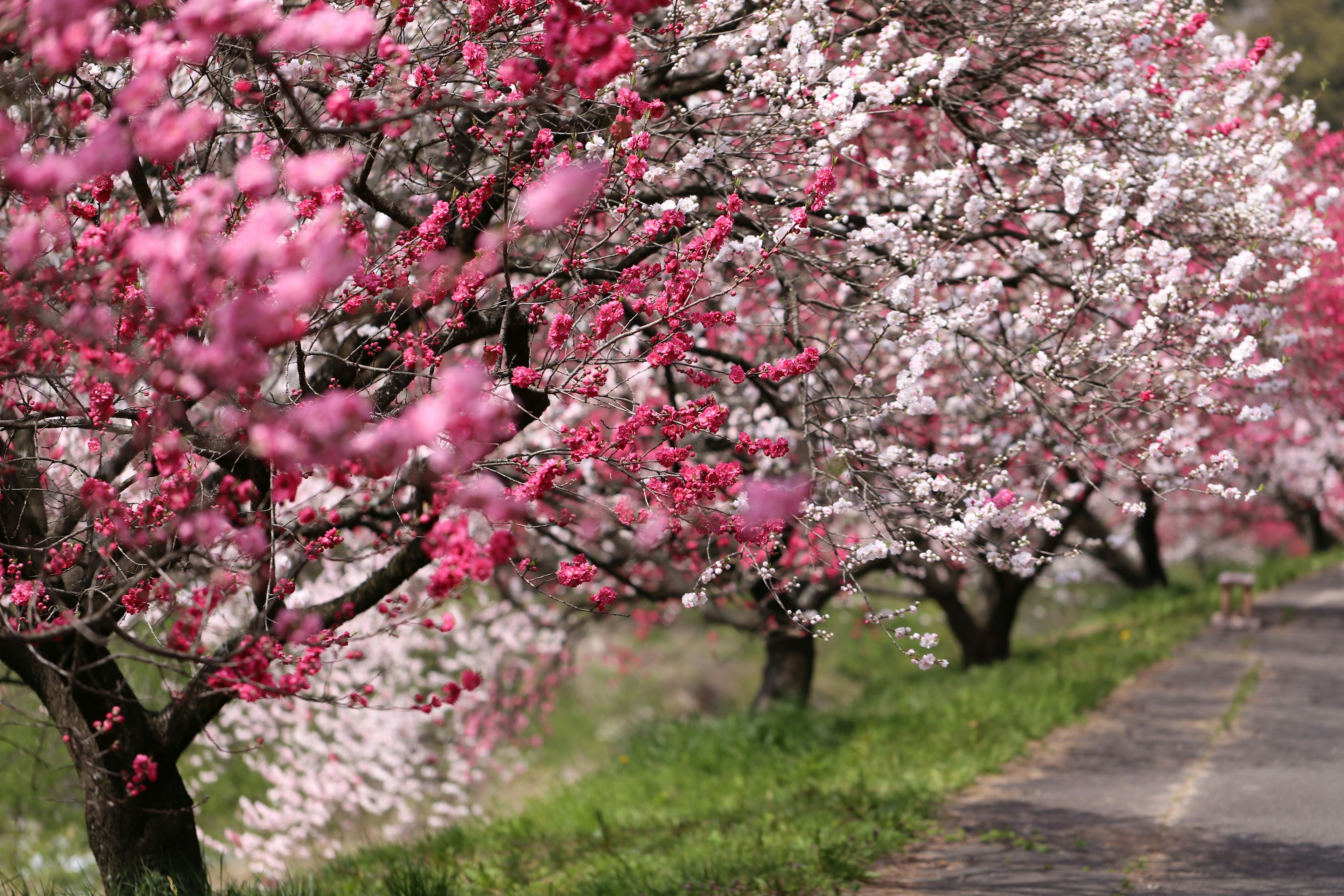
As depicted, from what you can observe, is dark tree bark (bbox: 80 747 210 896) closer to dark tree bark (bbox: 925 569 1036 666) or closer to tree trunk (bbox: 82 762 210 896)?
tree trunk (bbox: 82 762 210 896)

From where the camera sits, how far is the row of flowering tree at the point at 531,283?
9.47 ft

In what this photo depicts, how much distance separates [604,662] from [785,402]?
13678 millimetres

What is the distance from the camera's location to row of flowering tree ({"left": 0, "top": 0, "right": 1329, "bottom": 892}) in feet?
9.47

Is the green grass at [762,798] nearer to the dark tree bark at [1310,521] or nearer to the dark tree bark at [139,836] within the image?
the dark tree bark at [139,836]

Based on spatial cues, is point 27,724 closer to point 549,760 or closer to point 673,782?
point 673,782

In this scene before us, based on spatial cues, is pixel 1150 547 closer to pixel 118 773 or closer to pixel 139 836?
pixel 139 836

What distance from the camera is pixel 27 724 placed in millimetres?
4797

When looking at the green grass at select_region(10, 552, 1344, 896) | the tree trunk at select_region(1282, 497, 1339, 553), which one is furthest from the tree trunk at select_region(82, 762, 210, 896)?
the tree trunk at select_region(1282, 497, 1339, 553)

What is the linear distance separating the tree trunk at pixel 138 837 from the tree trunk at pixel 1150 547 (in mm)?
12301

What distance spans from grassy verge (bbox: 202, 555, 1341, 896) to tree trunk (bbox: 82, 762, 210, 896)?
1.96 ft

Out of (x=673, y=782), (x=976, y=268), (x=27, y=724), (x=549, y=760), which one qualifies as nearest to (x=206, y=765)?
(x=549, y=760)

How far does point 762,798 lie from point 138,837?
13.7 ft

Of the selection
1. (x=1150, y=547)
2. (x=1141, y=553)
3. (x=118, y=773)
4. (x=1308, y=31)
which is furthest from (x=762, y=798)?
(x=1308, y=31)

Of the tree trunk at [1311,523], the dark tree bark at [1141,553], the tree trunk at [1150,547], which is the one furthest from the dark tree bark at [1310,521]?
the tree trunk at [1150,547]
